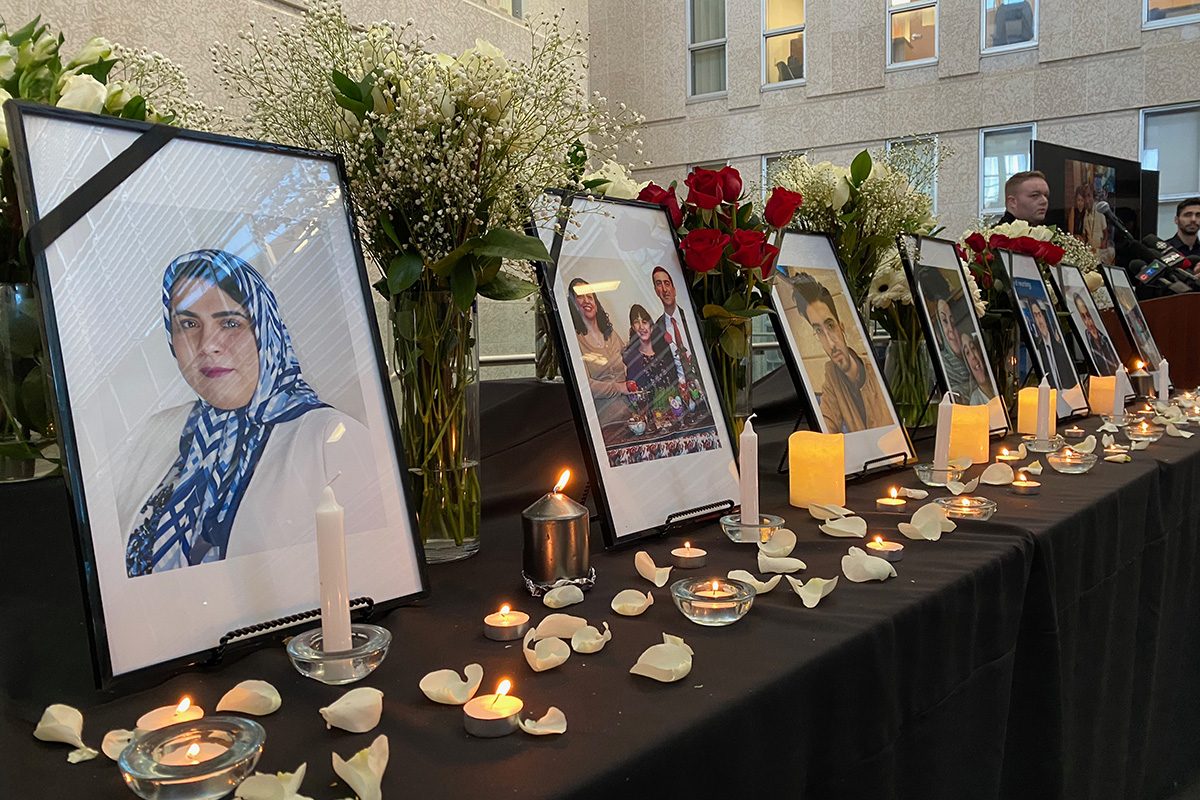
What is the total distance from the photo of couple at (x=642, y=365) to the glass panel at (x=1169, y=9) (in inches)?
320

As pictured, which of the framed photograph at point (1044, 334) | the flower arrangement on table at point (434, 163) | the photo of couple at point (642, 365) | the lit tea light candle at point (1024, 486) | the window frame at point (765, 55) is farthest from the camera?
the window frame at point (765, 55)

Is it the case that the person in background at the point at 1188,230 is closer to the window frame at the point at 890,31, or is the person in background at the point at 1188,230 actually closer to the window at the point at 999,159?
the window at the point at 999,159

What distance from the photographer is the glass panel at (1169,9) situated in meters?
7.18

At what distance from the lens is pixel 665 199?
1.41 meters

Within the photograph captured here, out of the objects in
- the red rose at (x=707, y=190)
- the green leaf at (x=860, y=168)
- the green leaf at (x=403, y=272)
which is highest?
the green leaf at (x=860, y=168)

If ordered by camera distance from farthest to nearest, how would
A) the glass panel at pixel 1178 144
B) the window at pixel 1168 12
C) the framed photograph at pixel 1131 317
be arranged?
the glass panel at pixel 1178 144, the window at pixel 1168 12, the framed photograph at pixel 1131 317

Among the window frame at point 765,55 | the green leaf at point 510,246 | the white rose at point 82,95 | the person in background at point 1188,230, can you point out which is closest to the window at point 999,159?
the window frame at point 765,55

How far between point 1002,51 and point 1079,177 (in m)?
2.85

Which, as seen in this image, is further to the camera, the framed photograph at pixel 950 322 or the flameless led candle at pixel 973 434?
the framed photograph at pixel 950 322

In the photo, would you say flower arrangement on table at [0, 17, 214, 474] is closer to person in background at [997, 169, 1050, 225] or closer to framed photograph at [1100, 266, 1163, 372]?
framed photograph at [1100, 266, 1163, 372]

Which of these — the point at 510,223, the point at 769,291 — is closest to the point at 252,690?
the point at 510,223

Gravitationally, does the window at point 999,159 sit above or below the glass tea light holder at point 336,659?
above

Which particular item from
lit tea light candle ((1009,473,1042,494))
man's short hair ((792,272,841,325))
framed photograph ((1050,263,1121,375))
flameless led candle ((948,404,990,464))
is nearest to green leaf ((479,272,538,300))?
man's short hair ((792,272,841,325))

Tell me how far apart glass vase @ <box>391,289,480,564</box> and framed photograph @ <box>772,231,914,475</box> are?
715 mm
